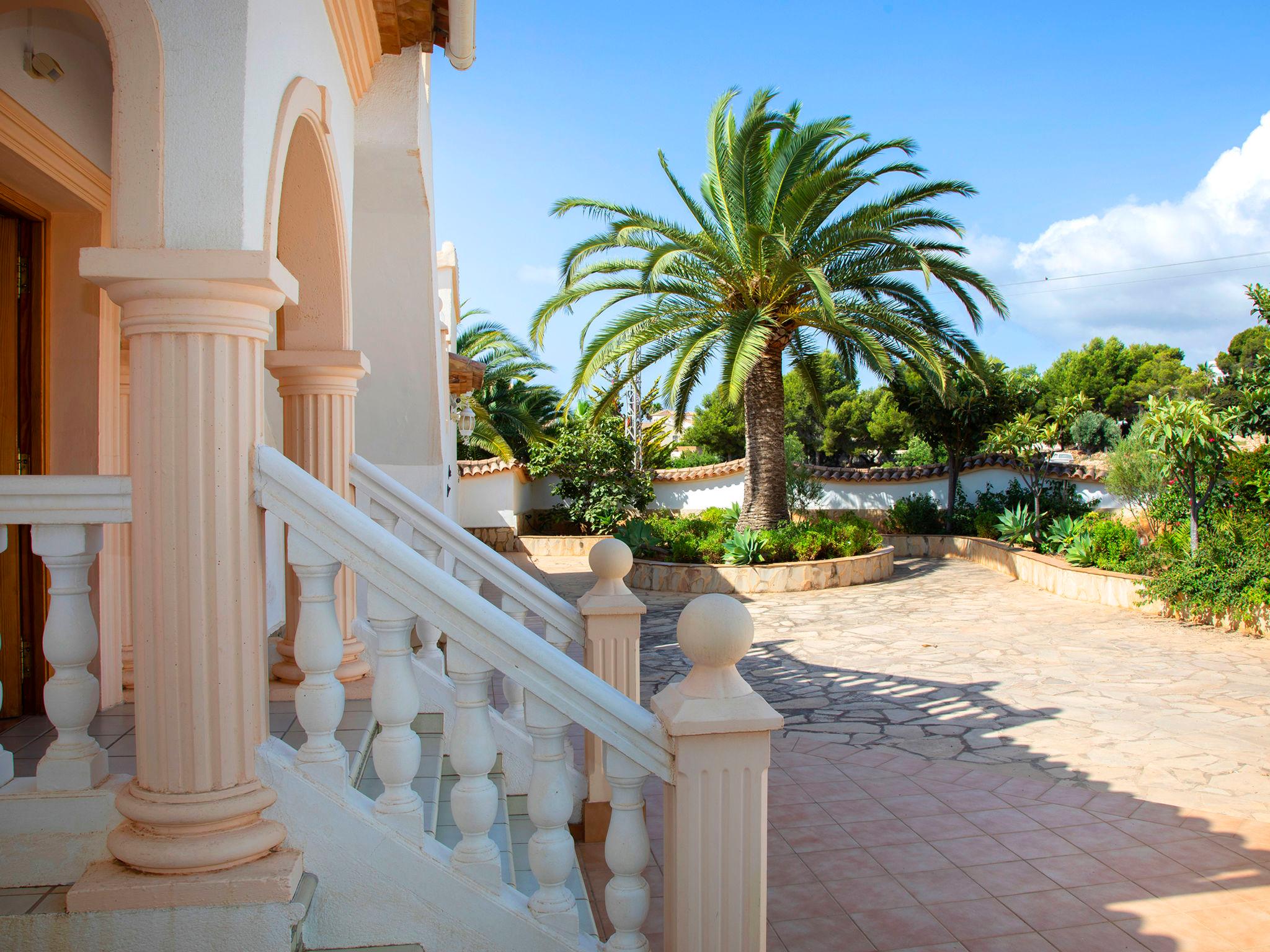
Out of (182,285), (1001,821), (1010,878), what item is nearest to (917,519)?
(1001,821)

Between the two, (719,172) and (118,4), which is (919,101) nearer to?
(719,172)

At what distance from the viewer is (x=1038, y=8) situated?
449 inches

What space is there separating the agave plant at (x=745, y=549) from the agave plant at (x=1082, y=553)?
4.49 metres

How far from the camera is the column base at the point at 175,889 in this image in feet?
6.65

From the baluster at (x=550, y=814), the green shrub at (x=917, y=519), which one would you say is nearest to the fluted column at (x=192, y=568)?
the baluster at (x=550, y=814)

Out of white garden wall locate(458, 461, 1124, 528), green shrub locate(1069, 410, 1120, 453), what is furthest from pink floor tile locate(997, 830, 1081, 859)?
green shrub locate(1069, 410, 1120, 453)

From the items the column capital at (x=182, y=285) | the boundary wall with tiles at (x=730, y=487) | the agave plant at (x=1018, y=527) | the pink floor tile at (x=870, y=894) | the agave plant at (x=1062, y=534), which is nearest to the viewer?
the column capital at (x=182, y=285)

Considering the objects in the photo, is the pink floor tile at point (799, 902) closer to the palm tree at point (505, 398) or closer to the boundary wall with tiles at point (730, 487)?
the boundary wall with tiles at point (730, 487)

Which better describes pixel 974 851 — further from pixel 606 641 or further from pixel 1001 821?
pixel 606 641

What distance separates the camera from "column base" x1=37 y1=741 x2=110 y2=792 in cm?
224

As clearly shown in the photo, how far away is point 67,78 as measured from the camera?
3.49 metres

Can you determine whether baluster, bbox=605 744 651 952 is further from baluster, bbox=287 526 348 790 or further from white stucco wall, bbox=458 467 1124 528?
white stucco wall, bbox=458 467 1124 528

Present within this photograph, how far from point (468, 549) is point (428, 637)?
44 cm

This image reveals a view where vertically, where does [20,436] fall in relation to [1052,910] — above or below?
above
